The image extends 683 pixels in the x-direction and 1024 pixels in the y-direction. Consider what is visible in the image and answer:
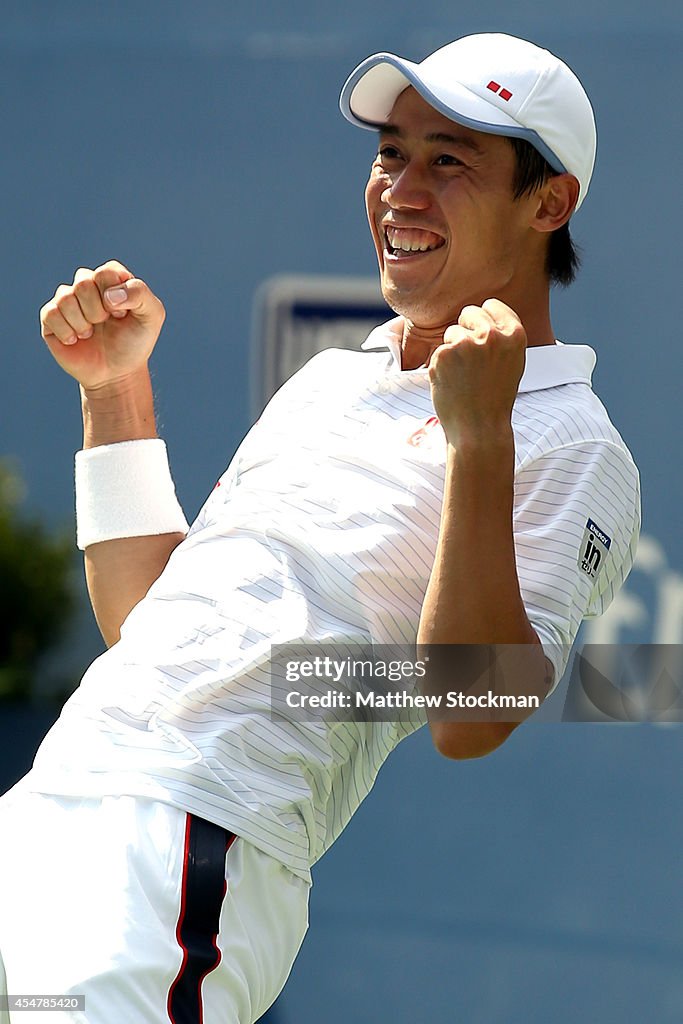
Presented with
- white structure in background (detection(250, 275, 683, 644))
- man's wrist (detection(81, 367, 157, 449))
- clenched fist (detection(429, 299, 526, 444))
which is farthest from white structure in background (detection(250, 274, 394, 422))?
clenched fist (detection(429, 299, 526, 444))

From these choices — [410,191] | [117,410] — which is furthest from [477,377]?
[117,410]

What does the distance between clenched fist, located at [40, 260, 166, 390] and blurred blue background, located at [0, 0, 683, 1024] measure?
1914 mm

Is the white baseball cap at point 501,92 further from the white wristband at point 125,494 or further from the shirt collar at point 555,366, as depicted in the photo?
the white wristband at point 125,494

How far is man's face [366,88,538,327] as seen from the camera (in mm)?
1877

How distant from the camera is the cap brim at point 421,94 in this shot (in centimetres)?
184

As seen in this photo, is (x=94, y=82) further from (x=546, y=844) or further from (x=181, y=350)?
(x=546, y=844)

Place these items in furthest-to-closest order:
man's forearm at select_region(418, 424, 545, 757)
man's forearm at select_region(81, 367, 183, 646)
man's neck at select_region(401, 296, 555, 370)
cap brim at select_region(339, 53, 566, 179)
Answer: man's forearm at select_region(81, 367, 183, 646) < man's neck at select_region(401, 296, 555, 370) < cap brim at select_region(339, 53, 566, 179) < man's forearm at select_region(418, 424, 545, 757)

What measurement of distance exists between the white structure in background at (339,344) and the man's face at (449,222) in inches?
75.6

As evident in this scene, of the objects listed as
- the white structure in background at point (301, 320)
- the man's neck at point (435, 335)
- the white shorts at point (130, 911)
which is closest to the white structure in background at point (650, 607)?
the white structure in background at point (301, 320)

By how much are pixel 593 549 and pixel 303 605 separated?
33 centimetres

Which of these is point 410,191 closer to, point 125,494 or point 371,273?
point 125,494

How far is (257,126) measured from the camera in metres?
4.04

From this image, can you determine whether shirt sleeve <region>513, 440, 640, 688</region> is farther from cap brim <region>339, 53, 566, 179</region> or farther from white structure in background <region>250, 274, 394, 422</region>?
white structure in background <region>250, 274, 394, 422</region>

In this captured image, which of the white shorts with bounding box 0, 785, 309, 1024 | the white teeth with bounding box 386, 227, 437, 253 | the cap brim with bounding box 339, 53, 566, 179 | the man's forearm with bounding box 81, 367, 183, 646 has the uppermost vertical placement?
the cap brim with bounding box 339, 53, 566, 179
